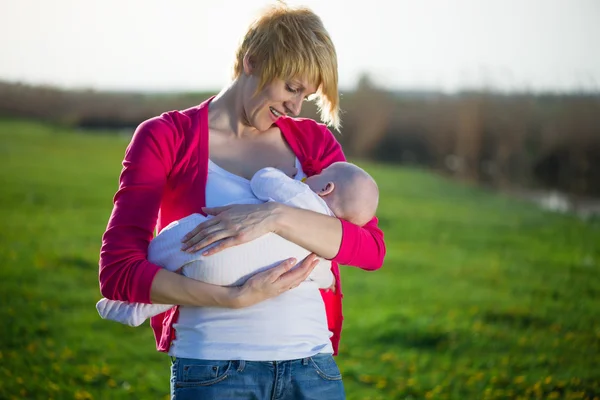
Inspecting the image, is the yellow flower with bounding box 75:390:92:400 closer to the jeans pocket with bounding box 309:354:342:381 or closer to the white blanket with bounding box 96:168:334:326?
the white blanket with bounding box 96:168:334:326

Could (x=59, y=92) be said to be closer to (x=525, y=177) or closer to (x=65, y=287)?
(x=65, y=287)

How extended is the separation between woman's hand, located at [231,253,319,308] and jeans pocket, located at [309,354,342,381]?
0.67ft

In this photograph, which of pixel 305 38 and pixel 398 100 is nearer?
pixel 305 38

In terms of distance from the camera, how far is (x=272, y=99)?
1.87 metres

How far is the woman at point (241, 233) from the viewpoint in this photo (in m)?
1.69

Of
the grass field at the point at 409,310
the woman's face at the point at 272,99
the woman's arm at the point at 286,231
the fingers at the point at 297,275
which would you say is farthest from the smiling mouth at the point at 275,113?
the grass field at the point at 409,310

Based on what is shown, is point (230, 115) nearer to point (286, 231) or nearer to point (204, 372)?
point (286, 231)

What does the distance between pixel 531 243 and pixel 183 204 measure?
7.85 meters

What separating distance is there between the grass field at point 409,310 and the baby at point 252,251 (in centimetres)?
244

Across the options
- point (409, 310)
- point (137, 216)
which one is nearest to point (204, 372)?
point (137, 216)

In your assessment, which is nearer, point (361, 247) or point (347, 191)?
point (361, 247)

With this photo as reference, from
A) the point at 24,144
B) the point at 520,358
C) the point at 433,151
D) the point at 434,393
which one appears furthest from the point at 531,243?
the point at 24,144

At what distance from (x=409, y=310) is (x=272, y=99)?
4.39 metres

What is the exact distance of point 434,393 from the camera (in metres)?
4.23
